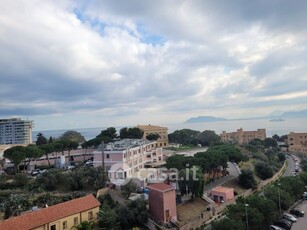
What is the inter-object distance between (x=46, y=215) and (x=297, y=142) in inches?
3706

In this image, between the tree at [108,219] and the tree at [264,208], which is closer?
the tree at [108,219]

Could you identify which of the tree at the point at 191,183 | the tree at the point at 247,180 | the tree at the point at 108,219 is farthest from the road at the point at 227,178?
the tree at the point at 108,219

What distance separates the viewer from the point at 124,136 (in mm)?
67125

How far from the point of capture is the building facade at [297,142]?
88425 mm

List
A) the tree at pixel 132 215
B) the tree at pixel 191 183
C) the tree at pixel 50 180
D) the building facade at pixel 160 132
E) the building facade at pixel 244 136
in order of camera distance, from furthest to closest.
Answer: the building facade at pixel 244 136
the building facade at pixel 160 132
the tree at pixel 50 180
the tree at pixel 191 183
the tree at pixel 132 215

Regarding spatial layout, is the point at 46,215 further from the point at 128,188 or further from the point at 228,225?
the point at 228,225

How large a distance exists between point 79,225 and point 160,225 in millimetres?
6931

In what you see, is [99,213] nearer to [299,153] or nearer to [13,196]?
[13,196]

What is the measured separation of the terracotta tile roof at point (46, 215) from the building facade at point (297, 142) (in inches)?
3143

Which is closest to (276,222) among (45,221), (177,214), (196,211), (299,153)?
(196,211)

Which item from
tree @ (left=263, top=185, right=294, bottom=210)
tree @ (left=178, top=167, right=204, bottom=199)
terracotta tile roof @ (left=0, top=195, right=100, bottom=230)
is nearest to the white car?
tree @ (left=263, top=185, right=294, bottom=210)

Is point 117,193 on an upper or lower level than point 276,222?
upper

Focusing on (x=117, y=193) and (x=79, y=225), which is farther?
(x=117, y=193)

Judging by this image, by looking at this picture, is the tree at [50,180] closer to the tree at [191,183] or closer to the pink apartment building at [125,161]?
the pink apartment building at [125,161]
